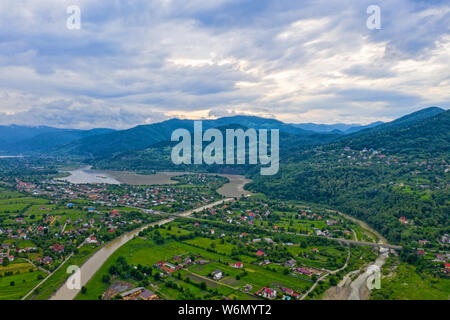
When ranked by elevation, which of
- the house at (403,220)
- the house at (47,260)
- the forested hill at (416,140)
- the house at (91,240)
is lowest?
the house at (47,260)

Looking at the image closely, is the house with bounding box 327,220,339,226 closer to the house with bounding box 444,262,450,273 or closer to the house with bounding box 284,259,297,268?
the house with bounding box 284,259,297,268

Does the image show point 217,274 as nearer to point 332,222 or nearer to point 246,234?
point 246,234

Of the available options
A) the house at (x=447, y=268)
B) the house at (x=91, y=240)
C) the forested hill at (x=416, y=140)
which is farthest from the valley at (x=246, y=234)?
the forested hill at (x=416, y=140)

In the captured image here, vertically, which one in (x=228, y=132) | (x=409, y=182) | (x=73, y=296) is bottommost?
(x=73, y=296)

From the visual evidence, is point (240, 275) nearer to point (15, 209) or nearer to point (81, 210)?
point (81, 210)

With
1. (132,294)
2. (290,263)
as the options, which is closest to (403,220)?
(290,263)

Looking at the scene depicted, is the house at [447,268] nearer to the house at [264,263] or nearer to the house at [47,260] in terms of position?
the house at [264,263]

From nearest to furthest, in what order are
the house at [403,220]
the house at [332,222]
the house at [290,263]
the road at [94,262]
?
the road at [94,262] < the house at [290,263] < the house at [403,220] < the house at [332,222]
